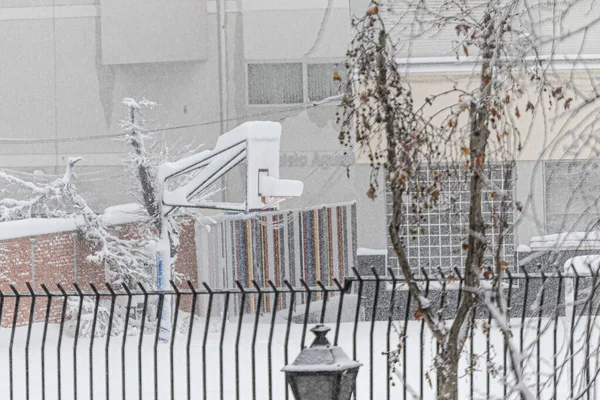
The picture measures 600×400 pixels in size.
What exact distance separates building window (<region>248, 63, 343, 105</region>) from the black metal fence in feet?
13.5

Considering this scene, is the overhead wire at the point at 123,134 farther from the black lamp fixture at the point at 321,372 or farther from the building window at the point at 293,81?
the black lamp fixture at the point at 321,372

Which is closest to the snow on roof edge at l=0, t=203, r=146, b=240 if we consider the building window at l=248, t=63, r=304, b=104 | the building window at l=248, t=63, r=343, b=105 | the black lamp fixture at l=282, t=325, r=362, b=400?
the building window at l=248, t=63, r=304, b=104

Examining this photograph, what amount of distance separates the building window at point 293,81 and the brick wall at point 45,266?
158 inches

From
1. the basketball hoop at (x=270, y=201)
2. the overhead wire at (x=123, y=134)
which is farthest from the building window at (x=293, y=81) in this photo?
the basketball hoop at (x=270, y=201)

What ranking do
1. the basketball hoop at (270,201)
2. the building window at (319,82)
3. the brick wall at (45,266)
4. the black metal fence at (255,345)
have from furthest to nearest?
the building window at (319,82), the brick wall at (45,266), the basketball hoop at (270,201), the black metal fence at (255,345)

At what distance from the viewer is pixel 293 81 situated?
Answer: 23141 millimetres

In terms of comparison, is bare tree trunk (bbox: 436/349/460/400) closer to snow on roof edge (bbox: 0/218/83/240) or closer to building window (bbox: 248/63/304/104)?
snow on roof edge (bbox: 0/218/83/240)

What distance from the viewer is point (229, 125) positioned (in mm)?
24062

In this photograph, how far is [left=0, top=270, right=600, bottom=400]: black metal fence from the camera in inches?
292

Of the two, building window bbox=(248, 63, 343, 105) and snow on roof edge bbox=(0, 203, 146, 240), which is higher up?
building window bbox=(248, 63, 343, 105)

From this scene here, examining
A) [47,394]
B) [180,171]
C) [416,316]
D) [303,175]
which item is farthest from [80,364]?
[303,175]

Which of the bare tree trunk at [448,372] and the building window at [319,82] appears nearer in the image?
the bare tree trunk at [448,372]

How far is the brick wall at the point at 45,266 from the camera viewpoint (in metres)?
19.3

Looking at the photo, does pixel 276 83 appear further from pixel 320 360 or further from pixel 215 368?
pixel 320 360
